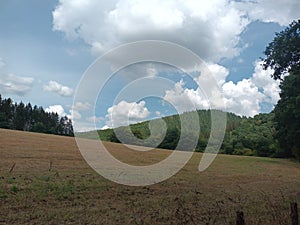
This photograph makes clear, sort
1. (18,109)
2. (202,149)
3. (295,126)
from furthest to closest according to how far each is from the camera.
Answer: (18,109)
(202,149)
(295,126)

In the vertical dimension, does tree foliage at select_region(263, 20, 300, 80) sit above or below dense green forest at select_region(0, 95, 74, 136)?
below

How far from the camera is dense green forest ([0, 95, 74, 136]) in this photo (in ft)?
339

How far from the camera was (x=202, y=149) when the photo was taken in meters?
82.3

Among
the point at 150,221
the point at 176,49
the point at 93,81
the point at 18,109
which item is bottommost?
the point at 150,221

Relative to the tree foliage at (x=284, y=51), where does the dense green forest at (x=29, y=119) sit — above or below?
above

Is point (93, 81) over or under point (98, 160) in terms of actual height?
over

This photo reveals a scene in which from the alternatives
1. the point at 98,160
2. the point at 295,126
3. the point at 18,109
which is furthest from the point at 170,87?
the point at 18,109

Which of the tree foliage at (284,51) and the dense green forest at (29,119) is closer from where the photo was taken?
the tree foliage at (284,51)

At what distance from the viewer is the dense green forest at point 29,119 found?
10325 centimetres

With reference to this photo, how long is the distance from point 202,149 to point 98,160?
173 feet

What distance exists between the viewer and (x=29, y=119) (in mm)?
111375

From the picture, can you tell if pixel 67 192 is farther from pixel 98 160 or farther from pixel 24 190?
pixel 98 160

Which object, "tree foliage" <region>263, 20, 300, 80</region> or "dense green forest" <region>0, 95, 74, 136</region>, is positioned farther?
"dense green forest" <region>0, 95, 74, 136</region>

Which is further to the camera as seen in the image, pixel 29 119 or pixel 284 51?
pixel 29 119
